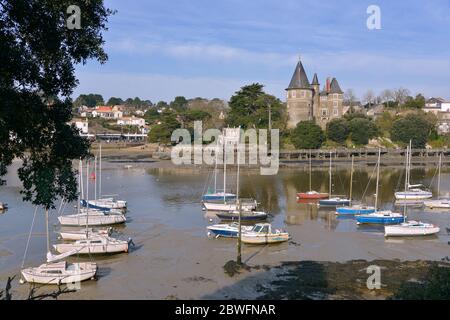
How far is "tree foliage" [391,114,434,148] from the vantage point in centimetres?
8919

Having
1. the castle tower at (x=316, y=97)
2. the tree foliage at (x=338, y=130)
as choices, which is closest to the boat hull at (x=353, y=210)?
the tree foliage at (x=338, y=130)

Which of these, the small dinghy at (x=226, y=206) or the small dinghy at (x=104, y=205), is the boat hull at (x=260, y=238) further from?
the small dinghy at (x=104, y=205)

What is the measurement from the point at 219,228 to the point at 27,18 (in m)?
20.0

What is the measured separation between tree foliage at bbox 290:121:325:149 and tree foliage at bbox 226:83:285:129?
318 cm

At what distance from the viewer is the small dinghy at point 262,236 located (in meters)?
25.4

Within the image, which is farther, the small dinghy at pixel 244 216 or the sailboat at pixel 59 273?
the small dinghy at pixel 244 216

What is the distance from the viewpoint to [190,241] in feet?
87.6

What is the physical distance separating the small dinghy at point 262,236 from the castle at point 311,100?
63.3 m

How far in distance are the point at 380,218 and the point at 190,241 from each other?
12635 millimetres

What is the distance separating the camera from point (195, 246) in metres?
25.5

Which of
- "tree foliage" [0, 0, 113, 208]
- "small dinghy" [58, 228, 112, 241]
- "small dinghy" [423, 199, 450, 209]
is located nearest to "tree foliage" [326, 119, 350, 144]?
"small dinghy" [423, 199, 450, 209]

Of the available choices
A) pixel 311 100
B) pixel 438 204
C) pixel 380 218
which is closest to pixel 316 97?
pixel 311 100

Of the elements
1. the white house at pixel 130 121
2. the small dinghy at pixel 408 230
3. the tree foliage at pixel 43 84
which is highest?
the white house at pixel 130 121
